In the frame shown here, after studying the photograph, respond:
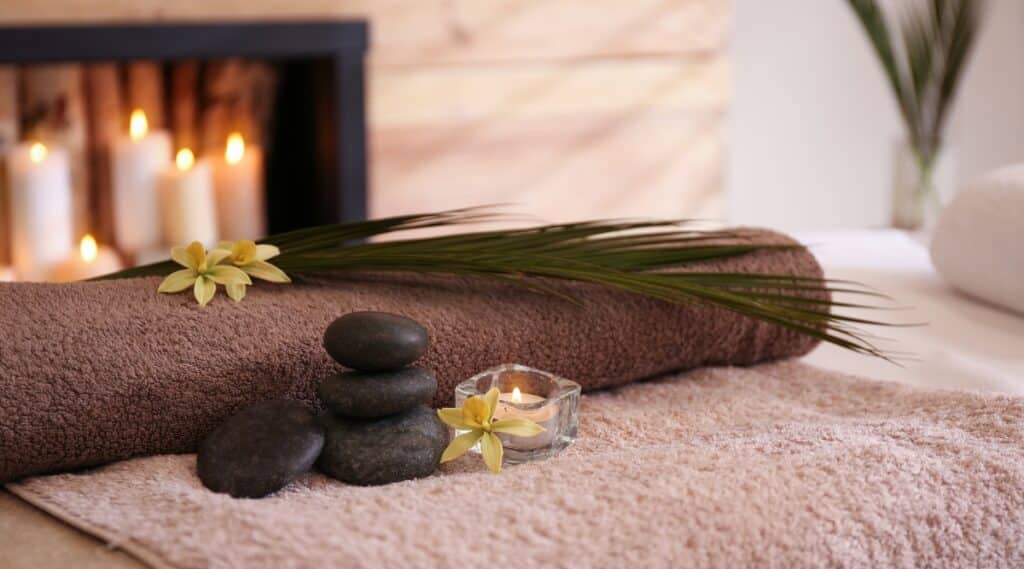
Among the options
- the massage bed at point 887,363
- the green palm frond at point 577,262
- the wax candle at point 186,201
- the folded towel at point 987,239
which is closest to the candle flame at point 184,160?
the wax candle at point 186,201

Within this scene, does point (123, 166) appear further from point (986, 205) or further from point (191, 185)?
point (986, 205)

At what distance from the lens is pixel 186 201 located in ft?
6.13

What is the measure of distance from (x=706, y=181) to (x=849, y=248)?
982 mm

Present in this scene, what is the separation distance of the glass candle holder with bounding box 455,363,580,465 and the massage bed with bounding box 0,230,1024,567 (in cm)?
2

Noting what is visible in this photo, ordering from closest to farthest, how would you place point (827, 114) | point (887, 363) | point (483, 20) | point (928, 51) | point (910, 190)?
point (887, 363)
point (910, 190)
point (483, 20)
point (928, 51)
point (827, 114)

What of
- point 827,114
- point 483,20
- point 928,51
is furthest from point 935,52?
point 483,20

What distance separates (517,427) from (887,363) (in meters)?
0.45

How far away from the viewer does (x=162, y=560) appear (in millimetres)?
497

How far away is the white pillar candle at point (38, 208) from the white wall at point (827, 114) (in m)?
1.38

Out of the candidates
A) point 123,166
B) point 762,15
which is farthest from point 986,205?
point 762,15

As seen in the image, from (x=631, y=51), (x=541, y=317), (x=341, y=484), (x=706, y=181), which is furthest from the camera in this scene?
(x=706, y=181)

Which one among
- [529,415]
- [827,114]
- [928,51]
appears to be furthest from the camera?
[827,114]

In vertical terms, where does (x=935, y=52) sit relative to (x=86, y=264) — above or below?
above

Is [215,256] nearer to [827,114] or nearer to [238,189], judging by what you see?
[238,189]
